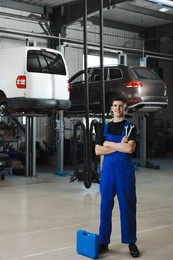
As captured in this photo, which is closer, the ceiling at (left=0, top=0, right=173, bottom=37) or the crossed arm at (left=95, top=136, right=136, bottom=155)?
the crossed arm at (left=95, top=136, right=136, bottom=155)

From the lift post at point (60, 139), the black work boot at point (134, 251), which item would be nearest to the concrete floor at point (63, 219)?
the black work boot at point (134, 251)

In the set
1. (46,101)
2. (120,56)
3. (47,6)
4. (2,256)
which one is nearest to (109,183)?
(2,256)

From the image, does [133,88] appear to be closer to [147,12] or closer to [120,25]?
[147,12]

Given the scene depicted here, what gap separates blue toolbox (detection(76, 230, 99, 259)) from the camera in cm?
489

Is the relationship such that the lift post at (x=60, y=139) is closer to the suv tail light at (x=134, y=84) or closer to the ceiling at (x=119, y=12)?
the suv tail light at (x=134, y=84)

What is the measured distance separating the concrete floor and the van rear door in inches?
90.8

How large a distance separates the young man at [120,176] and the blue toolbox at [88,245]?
13 centimetres

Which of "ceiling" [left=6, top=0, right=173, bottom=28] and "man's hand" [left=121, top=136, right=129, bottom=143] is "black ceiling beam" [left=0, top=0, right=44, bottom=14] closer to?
"ceiling" [left=6, top=0, right=173, bottom=28]

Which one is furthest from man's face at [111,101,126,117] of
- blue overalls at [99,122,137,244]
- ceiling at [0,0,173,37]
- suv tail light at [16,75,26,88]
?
ceiling at [0,0,173,37]

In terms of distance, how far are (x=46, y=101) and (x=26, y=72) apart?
80cm

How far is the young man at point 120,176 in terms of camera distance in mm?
4891

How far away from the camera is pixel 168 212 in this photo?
7.66 metres

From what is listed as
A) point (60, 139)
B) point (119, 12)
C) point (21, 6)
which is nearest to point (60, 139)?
point (60, 139)

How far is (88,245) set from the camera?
495 centimetres
